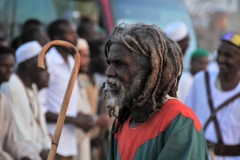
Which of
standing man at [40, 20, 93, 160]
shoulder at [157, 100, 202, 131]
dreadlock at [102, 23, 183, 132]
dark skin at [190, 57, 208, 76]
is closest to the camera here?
shoulder at [157, 100, 202, 131]

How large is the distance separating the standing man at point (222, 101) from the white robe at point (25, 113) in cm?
153

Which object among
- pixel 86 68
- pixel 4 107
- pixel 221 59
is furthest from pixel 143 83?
pixel 86 68

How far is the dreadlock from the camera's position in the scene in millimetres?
4211

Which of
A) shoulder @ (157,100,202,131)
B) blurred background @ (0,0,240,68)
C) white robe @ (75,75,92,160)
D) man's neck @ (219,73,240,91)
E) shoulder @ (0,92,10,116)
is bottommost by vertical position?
white robe @ (75,75,92,160)

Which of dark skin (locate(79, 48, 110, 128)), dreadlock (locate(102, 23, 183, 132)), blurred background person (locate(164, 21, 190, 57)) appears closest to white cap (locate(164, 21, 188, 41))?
blurred background person (locate(164, 21, 190, 57))

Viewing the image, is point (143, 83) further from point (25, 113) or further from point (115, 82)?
point (25, 113)

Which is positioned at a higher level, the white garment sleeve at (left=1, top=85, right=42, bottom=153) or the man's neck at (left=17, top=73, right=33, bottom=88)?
the man's neck at (left=17, top=73, right=33, bottom=88)

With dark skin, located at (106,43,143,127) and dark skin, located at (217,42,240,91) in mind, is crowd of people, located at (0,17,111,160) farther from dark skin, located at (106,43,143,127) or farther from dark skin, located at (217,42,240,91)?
dark skin, located at (106,43,143,127)

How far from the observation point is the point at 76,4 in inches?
Answer: 545

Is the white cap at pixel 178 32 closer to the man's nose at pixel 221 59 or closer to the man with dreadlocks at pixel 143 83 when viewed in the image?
the man's nose at pixel 221 59

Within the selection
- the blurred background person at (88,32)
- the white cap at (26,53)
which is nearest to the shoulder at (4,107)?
the white cap at (26,53)

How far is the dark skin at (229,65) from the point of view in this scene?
6.89 metres

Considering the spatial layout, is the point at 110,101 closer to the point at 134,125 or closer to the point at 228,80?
the point at 134,125

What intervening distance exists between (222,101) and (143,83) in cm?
266
